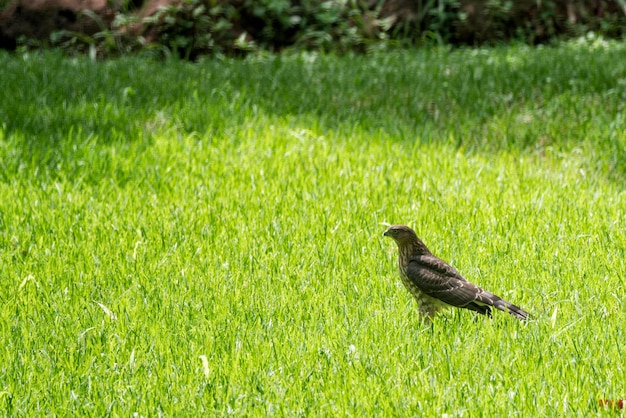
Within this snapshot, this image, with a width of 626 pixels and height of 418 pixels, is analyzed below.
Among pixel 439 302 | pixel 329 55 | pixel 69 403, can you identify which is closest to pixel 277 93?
pixel 329 55

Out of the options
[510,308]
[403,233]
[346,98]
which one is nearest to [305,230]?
[403,233]

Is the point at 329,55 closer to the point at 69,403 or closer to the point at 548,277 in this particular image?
the point at 548,277

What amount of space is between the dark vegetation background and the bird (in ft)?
20.9

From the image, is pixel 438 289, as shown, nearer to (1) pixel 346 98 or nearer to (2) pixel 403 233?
(2) pixel 403 233

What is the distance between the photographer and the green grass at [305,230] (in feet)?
12.0

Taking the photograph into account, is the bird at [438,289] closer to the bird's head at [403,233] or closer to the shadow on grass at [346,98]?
the bird's head at [403,233]

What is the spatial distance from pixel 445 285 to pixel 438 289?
4 centimetres

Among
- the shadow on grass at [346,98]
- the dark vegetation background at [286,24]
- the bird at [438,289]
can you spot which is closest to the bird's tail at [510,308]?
the bird at [438,289]

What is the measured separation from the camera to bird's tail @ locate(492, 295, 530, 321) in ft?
13.3

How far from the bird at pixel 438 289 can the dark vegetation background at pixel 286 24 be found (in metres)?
6.36

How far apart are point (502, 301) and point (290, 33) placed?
7.06m

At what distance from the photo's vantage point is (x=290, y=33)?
34.8 feet

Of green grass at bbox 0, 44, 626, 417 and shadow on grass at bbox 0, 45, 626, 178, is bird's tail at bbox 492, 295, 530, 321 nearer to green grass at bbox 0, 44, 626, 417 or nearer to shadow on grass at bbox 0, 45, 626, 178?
green grass at bbox 0, 44, 626, 417

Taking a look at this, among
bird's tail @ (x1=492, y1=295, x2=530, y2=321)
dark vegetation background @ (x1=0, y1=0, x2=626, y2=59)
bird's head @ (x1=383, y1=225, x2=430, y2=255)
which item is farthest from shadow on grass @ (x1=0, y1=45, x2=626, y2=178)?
bird's tail @ (x1=492, y1=295, x2=530, y2=321)
